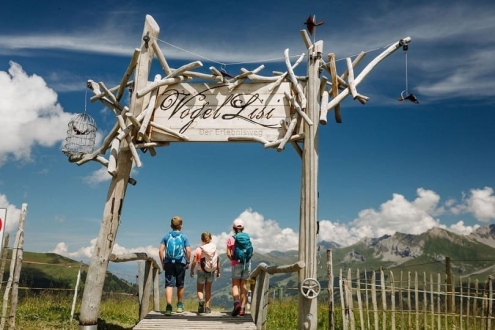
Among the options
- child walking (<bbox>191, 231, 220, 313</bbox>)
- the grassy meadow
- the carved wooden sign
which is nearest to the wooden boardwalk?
child walking (<bbox>191, 231, 220, 313</bbox>)

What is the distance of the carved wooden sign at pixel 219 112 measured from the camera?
26.9ft

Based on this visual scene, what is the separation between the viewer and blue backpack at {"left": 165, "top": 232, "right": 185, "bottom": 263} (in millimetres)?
7754

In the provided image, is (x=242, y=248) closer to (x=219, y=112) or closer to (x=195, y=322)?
(x=195, y=322)

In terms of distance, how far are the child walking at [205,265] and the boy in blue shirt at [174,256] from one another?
19cm

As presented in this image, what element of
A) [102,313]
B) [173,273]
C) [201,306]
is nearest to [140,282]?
[173,273]

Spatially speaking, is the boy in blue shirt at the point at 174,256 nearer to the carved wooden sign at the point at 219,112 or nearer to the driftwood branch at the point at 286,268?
the driftwood branch at the point at 286,268

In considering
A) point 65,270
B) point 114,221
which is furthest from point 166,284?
point 65,270

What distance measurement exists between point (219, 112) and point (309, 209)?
7.72 ft

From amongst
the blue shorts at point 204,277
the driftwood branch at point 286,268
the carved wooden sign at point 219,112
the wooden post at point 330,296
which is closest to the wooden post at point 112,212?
the carved wooden sign at point 219,112

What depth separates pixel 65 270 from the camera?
152 meters

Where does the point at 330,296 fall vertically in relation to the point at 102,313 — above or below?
above

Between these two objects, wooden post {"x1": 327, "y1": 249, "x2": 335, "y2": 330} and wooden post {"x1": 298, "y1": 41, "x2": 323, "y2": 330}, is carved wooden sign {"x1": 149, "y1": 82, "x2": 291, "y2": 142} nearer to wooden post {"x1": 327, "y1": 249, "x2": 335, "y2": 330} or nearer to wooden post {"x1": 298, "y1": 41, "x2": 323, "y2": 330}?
wooden post {"x1": 298, "y1": 41, "x2": 323, "y2": 330}

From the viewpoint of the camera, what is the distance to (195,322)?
686cm

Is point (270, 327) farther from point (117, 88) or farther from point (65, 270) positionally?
point (65, 270)
